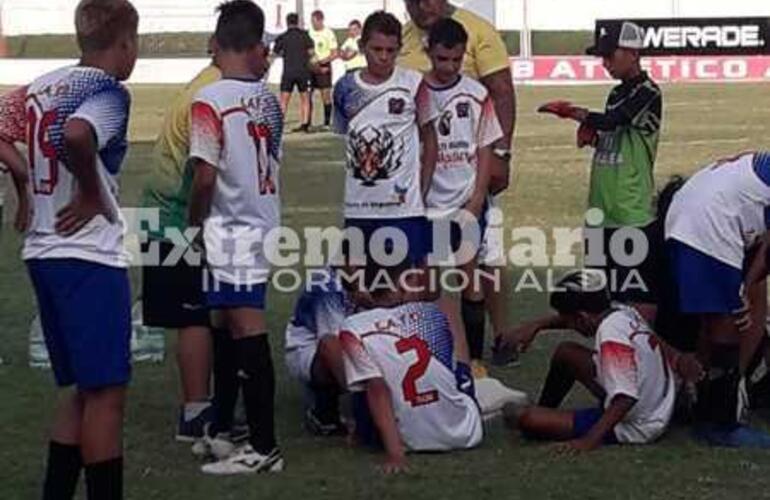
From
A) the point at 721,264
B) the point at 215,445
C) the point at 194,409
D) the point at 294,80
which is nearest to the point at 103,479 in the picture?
the point at 215,445

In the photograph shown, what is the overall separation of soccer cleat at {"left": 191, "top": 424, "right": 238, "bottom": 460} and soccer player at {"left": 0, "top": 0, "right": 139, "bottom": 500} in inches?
52.0

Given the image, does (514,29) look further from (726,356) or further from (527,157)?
(726,356)

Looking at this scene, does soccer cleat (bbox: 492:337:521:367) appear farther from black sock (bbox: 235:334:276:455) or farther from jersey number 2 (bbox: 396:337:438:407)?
black sock (bbox: 235:334:276:455)

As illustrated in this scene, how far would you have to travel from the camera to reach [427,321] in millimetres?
8016

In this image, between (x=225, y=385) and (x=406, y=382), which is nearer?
(x=406, y=382)

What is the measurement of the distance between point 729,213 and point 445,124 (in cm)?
181

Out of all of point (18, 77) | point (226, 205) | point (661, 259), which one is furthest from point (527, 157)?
point (18, 77)

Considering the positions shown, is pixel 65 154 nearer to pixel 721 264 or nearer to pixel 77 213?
pixel 77 213

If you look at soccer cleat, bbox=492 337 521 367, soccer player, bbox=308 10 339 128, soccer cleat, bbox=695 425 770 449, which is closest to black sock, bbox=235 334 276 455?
soccer cleat, bbox=695 425 770 449

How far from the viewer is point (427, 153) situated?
9109 millimetres

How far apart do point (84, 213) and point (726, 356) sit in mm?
3066

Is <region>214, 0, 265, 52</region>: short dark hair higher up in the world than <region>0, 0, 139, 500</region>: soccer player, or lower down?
higher up

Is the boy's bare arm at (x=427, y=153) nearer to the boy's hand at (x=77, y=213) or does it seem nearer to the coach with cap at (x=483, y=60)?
the coach with cap at (x=483, y=60)

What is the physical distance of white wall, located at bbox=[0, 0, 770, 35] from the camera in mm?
52375
